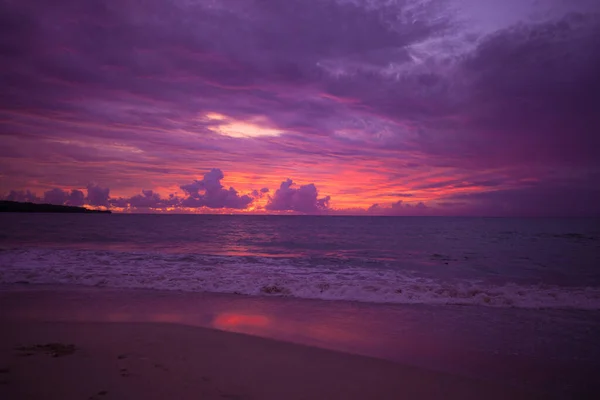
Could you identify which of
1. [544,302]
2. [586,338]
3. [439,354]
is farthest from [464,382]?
[544,302]

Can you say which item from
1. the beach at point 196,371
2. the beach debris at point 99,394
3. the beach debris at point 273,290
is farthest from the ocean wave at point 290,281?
the beach debris at point 99,394

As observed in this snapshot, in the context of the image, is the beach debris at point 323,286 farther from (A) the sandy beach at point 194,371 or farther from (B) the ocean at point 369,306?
(A) the sandy beach at point 194,371

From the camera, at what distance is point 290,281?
13312 millimetres

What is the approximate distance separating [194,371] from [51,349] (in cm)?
261

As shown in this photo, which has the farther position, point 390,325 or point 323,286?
point 323,286

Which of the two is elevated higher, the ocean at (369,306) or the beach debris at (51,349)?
the beach debris at (51,349)

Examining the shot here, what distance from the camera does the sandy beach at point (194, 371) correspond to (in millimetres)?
4398

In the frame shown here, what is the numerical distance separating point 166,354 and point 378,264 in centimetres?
1581

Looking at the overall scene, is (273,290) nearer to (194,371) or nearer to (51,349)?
(194,371)

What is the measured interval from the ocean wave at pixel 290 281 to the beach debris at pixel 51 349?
5.77 metres

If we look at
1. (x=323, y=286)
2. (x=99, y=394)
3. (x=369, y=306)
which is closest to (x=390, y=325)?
(x=369, y=306)

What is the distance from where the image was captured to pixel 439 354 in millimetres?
6148

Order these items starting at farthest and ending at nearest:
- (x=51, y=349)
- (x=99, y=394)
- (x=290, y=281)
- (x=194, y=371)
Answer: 1. (x=290, y=281)
2. (x=51, y=349)
3. (x=194, y=371)
4. (x=99, y=394)

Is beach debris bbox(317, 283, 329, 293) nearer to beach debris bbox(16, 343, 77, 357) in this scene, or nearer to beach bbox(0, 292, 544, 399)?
beach bbox(0, 292, 544, 399)
